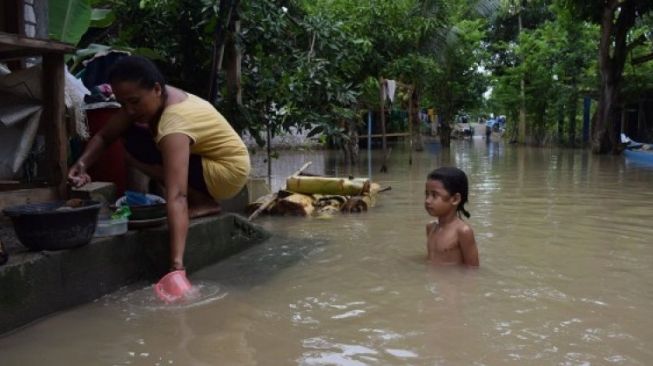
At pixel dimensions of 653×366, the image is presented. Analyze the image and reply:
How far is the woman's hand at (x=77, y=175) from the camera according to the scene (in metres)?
3.64

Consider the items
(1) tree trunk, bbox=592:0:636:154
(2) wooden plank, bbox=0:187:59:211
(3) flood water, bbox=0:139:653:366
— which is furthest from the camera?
(1) tree trunk, bbox=592:0:636:154

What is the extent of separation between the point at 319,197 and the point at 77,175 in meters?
3.76

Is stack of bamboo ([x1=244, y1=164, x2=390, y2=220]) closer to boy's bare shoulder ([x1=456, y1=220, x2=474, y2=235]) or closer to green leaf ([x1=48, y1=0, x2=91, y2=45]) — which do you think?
green leaf ([x1=48, y1=0, x2=91, y2=45])

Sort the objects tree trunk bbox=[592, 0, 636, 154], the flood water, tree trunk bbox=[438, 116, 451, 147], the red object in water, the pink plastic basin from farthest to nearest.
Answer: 1. tree trunk bbox=[438, 116, 451, 147]
2. tree trunk bbox=[592, 0, 636, 154]
3. the red object in water
4. the pink plastic basin
5. the flood water

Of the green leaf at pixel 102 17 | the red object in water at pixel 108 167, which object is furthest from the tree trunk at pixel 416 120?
the red object in water at pixel 108 167

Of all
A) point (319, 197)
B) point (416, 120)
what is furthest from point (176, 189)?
point (416, 120)

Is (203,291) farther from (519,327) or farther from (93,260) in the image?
(519,327)

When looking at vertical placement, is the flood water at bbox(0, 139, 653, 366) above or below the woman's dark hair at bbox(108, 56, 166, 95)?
below

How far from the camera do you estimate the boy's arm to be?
12.9 feet

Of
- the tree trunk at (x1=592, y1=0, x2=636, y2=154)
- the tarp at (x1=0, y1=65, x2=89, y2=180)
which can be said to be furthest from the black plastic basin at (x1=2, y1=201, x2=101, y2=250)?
the tree trunk at (x1=592, y1=0, x2=636, y2=154)

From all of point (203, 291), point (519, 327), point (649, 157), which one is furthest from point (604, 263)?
point (649, 157)

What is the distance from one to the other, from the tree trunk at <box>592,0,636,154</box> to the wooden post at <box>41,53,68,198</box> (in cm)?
1584

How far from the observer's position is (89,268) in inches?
125

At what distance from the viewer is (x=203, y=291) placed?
3.36 metres
